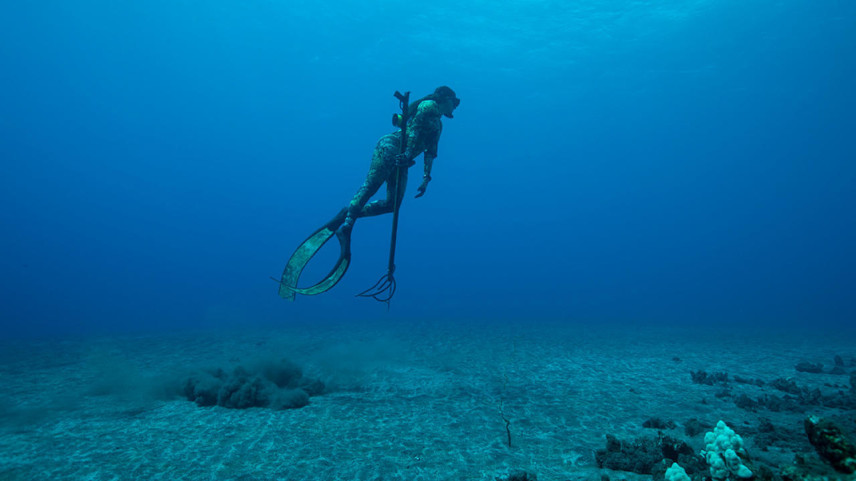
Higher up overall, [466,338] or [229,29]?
[229,29]

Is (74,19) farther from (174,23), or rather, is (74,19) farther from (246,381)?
(246,381)

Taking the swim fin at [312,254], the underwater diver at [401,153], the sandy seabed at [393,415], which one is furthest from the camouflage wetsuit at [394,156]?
the sandy seabed at [393,415]

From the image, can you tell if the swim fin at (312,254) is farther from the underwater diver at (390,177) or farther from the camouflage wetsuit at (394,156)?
the camouflage wetsuit at (394,156)

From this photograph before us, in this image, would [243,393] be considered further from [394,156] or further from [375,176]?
[394,156]

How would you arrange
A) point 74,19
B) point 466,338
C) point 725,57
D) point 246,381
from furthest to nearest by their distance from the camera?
point 74,19 → point 725,57 → point 466,338 → point 246,381

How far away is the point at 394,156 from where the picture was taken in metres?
8.09

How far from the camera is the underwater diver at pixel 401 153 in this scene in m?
8.02

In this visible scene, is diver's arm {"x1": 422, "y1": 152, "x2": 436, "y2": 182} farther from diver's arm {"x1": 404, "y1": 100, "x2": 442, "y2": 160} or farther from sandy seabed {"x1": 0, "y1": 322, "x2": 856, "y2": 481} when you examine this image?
sandy seabed {"x1": 0, "y1": 322, "x2": 856, "y2": 481}

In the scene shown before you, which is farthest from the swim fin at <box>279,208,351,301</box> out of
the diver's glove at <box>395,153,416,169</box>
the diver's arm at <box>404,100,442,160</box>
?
the diver's arm at <box>404,100,442,160</box>

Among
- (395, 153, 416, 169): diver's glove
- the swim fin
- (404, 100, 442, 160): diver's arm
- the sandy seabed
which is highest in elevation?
(404, 100, 442, 160): diver's arm

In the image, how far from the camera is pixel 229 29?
52.9 meters

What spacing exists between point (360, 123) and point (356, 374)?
68.6 metres

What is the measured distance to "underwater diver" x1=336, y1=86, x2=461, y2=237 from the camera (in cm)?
802

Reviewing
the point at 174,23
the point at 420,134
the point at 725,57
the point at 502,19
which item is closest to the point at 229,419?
the point at 420,134
